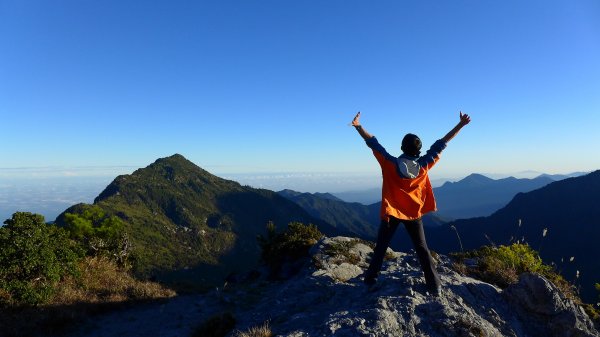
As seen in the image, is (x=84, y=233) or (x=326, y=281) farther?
(x=84, y=233)

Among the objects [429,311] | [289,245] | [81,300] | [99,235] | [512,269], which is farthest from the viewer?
[99,235]

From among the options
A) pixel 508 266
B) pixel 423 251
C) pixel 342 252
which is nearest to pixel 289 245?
pixel 342 252

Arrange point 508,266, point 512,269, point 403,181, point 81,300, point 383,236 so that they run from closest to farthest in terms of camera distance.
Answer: point 403,181 < point 383,236 < point 512,269 < point 508,266 < point 81,300

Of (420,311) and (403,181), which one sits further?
(403,181)

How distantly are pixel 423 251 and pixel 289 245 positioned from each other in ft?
39.4

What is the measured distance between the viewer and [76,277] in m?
13.3

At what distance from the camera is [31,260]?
11750 mm

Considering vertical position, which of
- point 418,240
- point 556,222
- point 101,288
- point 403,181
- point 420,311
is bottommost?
point 556,222

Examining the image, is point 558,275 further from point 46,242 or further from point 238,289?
point 46,242

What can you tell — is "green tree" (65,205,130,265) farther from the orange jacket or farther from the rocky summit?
the orange jacket

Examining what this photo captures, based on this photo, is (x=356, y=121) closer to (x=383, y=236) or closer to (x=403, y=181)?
(x=403, y=181)

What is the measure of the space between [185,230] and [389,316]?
18293 centimetres

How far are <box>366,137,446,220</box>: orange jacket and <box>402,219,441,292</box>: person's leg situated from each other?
0.20 meters

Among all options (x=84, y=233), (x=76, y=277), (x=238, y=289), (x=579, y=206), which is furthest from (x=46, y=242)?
(x=579, y=206)
